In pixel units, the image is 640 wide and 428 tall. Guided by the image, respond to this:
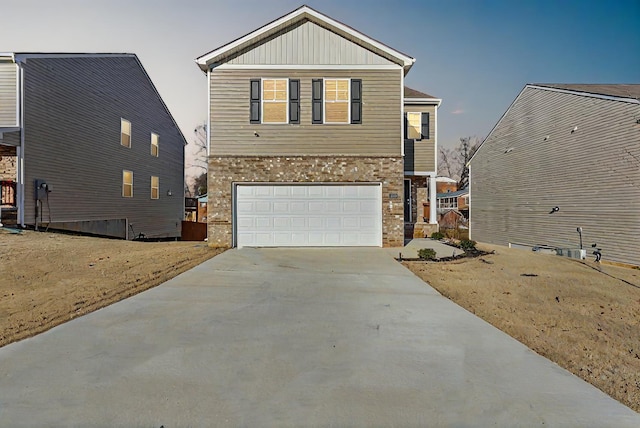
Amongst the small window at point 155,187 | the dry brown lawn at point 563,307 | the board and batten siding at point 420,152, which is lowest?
the dry brown lawn at point 563,307

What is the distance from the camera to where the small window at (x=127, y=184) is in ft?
59.8

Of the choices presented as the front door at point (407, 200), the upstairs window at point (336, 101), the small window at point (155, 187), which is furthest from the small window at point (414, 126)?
the small window at point (155, 187)

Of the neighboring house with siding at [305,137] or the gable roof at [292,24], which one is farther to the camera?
the neighboring house with siding at [305,137]

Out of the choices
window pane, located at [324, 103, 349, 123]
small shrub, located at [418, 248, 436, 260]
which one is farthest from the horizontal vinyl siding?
small shrub, located at [418, 248, 436, 260]

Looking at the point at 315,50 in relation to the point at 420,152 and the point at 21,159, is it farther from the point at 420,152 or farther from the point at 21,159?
the point at 21,159

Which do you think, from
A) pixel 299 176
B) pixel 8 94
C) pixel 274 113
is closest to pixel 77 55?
pixel 8 94

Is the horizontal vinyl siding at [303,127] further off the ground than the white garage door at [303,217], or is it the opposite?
the horizontal vinyl siding at [303,127]

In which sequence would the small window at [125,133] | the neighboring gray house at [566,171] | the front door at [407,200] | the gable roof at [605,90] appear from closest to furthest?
1. the neighboring gray house at [566,171]
2. the gable roof at [605,90]
3. the front door at [407,200]
4. the small window at [125,133]

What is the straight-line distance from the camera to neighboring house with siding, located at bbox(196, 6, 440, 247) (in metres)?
11.5

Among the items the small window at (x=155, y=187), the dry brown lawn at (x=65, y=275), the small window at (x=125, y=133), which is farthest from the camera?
the small window at (x=155, y=187)

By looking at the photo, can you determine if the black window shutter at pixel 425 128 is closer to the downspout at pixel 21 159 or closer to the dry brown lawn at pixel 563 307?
the dry brown lawn at pixel 563 307

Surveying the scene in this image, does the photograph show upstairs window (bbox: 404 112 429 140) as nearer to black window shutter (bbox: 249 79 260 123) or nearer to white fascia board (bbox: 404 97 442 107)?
white fascia board (bbox: 404 97 442 107)

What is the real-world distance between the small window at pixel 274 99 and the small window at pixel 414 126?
21.0ft

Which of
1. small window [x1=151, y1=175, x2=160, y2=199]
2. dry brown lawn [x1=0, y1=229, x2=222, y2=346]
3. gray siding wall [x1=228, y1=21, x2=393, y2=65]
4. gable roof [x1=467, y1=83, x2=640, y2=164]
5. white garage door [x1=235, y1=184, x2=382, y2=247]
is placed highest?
gray siding wall [x1=228, y1=21, x2=393, y2=65]
